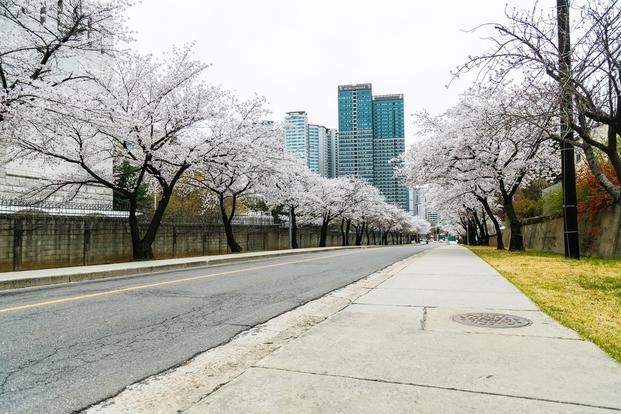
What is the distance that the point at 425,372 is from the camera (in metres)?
3.32

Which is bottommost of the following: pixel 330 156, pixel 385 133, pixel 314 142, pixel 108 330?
pixel 108 330

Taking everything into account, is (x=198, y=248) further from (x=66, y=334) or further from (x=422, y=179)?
(x=66, y=334)

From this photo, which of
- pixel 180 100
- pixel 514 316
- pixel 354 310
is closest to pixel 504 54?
→ pixel 514 316

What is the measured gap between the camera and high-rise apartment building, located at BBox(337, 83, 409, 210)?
97.7 metres

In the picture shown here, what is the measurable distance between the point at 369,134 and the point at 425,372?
323 feet

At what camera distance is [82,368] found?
12.3 ft

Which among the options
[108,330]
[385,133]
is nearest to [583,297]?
[108,330]

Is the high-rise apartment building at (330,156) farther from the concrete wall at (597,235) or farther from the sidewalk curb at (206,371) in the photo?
the sidewalk curb at (206,371)

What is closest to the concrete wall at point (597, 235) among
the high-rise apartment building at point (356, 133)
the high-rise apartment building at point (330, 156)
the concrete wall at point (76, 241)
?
the concrete wall at point (76, 241)

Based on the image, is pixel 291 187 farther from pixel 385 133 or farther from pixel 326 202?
pixel 385 133

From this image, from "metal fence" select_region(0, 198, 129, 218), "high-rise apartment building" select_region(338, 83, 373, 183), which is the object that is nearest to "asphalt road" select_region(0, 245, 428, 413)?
"metal fence" select_region(0, 198, 129, 218)

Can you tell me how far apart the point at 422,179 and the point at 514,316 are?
21507mm

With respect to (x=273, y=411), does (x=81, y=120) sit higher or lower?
higher

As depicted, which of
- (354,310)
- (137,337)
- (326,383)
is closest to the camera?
(326,383)
